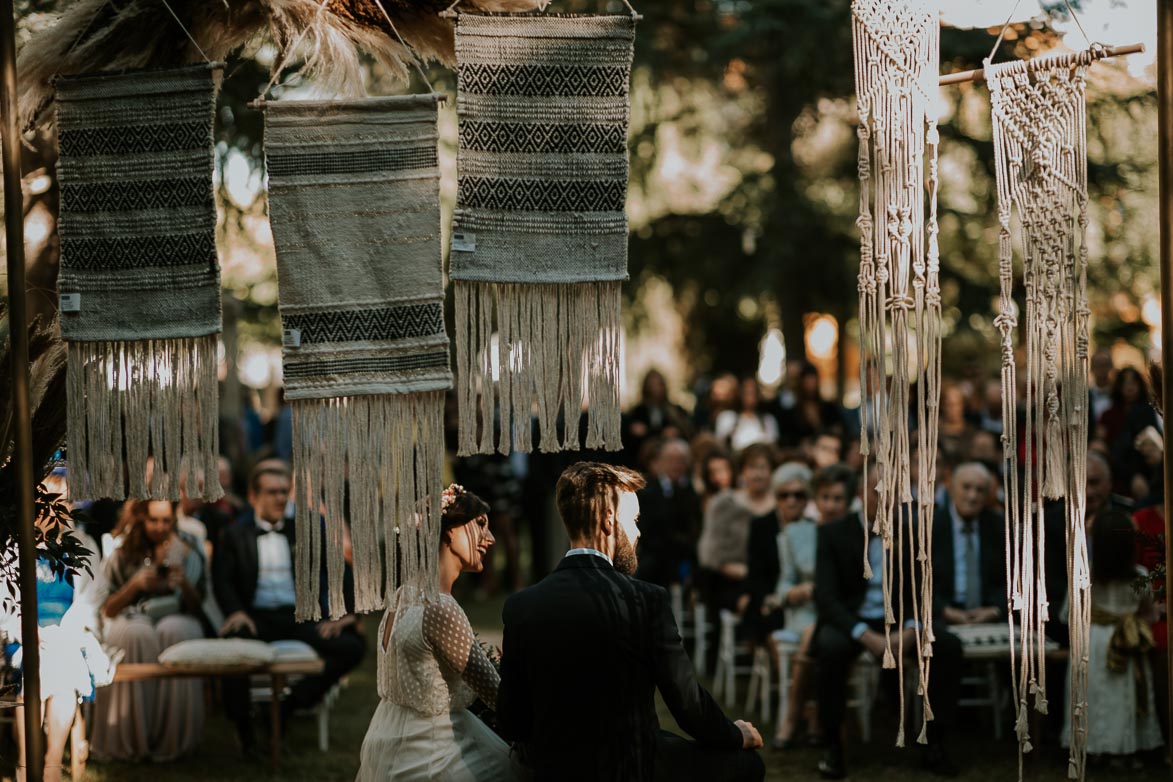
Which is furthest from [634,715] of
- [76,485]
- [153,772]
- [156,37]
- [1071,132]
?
[153,772]

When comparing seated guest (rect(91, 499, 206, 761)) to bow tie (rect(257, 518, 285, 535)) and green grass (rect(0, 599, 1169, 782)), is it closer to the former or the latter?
green grass (rect(0, 599, 1169, 782))

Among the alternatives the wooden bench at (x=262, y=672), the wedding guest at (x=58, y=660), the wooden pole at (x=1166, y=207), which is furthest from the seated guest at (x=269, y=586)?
the wooden pole at (x=1166, y=207)

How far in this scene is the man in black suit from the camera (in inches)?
229

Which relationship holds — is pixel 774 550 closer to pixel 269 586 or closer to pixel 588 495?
pixel 269 586

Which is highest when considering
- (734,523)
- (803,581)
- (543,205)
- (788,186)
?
(788,186)

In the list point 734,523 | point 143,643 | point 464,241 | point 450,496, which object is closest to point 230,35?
point 464,241

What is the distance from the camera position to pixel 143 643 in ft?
20.3

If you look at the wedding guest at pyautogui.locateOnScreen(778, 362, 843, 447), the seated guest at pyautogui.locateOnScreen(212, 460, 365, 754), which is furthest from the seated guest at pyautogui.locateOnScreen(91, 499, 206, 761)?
the wedding guest at pyautogui.locateOnScreen(778, 362, 843, 447)

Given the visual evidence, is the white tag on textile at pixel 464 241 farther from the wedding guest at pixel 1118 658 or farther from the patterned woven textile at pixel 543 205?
the wedding guest at pixel 1118 658

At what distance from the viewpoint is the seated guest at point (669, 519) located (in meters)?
7.92

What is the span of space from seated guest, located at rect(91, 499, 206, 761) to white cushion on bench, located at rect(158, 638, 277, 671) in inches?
13.6

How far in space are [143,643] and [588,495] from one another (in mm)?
3521

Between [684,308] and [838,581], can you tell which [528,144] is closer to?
[838,581]

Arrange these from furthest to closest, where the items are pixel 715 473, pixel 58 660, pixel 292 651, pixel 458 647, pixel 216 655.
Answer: pixel 715 473 → pixel 292 651 → pixel 216 655 → pixel 58 660 → pixel 458 647
